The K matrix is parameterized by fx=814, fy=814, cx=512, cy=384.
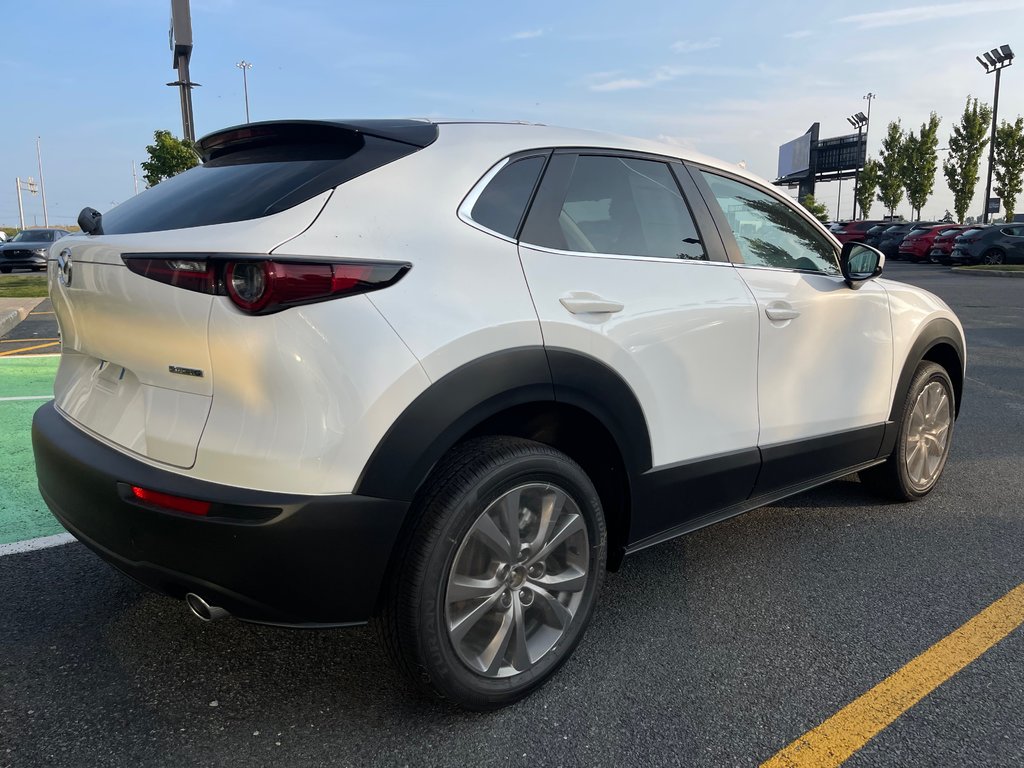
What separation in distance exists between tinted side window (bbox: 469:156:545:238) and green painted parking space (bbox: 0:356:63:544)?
8.72ft

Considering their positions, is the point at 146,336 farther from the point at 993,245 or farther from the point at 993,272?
the point at 993,245

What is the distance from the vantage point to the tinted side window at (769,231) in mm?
3260

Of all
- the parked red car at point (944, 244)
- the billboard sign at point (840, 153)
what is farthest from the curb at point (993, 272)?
the billboard sign at point (840, 153)

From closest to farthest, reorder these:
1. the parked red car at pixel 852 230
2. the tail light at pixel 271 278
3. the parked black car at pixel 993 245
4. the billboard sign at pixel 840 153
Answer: the tail light at pixel 271 278 → the parked black car at pixel 993 245 → the parked red car at pixel 852 230 → the billboard sign at pixel 840 153

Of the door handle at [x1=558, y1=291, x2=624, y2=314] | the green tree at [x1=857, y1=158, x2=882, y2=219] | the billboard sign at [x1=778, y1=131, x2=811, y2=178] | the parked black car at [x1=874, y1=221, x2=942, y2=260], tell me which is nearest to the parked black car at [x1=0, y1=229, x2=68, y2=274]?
the door handle at [x1=558, y1=291, x2=624, y2=314]

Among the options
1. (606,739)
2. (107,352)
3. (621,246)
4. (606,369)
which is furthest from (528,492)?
(107,352)

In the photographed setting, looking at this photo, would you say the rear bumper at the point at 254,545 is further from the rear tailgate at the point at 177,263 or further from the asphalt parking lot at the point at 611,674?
the asphalt parking lot at the point at 611,674

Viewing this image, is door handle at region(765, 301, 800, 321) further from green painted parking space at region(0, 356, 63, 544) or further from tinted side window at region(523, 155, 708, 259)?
green painted parking space at region(0, 356, 63, 544)

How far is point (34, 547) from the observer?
352 cm

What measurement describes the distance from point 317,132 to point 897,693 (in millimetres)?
2454

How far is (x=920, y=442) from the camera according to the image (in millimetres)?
4234

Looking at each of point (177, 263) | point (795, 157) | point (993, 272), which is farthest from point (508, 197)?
point (795, 157)

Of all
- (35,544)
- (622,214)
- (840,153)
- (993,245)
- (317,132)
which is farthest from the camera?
(840,153)

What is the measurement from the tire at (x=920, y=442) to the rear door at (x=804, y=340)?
291 mm
